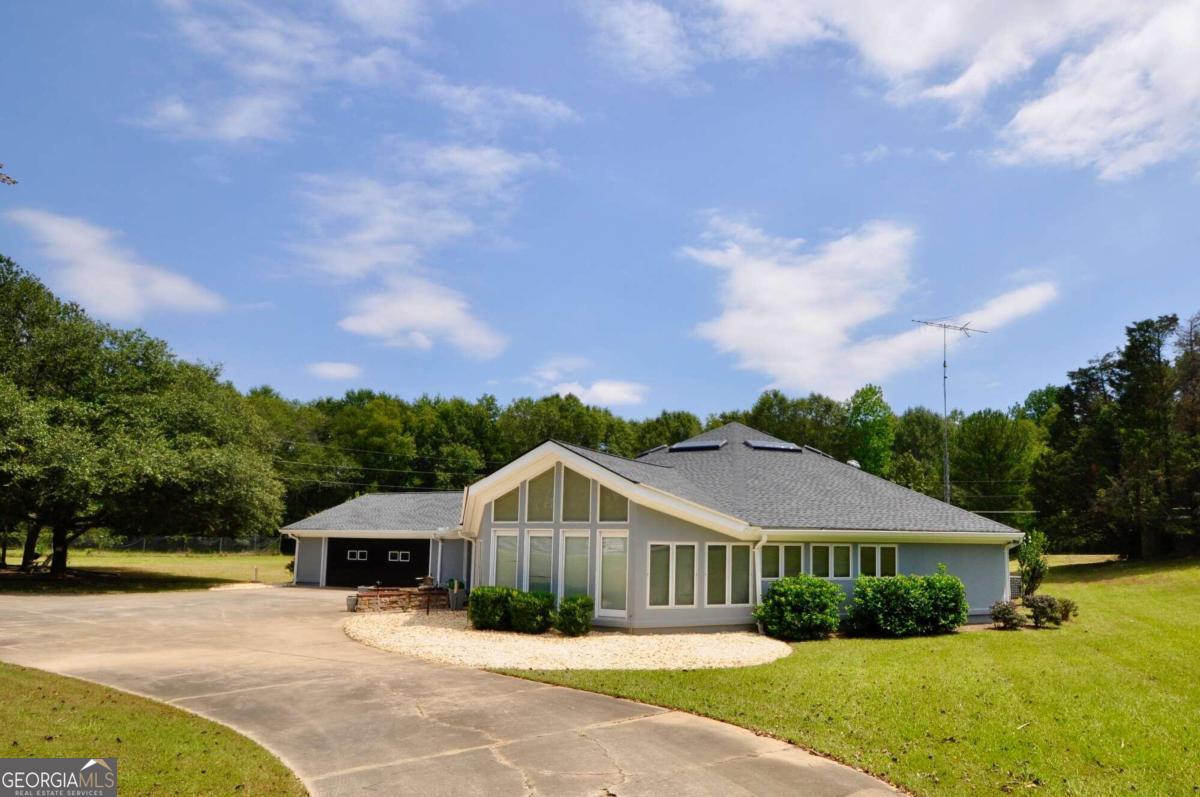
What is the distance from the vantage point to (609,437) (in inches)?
3081

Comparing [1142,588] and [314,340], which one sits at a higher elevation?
[314,340]

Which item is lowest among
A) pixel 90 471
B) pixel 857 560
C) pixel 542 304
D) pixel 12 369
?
pixel 857 560

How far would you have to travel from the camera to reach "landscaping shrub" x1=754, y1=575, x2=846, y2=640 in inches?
715

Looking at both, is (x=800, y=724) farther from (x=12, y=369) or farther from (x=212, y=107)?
(x=12, y=369)

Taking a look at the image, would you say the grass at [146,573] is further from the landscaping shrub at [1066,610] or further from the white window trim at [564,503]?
the landscaping shrub at [1066,610]

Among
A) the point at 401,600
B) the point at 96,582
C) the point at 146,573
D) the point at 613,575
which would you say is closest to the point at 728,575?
the point at 613,575

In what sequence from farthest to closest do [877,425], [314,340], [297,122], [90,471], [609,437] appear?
[609,437]
[877,425]
[314,340]
[90,471]
[297,122]

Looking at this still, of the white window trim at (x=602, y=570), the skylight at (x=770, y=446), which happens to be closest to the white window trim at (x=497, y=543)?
the white window trim at (x=602, y=570)

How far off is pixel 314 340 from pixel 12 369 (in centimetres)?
1750

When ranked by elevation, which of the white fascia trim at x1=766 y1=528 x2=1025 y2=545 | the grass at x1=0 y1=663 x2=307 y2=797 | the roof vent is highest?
the roof vent

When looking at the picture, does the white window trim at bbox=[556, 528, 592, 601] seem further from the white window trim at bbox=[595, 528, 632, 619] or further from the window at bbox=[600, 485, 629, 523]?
the window at bbox=[600, 485, 629, 523]

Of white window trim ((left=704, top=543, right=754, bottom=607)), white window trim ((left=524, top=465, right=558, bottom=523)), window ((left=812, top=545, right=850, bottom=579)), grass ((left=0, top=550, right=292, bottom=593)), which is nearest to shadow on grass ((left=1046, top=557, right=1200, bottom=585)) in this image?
window ((left=812, top=545, right=850, bottom=579))

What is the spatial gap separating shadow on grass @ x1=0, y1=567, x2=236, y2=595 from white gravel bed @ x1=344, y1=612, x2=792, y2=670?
49.4 feet

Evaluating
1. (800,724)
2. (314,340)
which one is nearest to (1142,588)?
(800,724)
